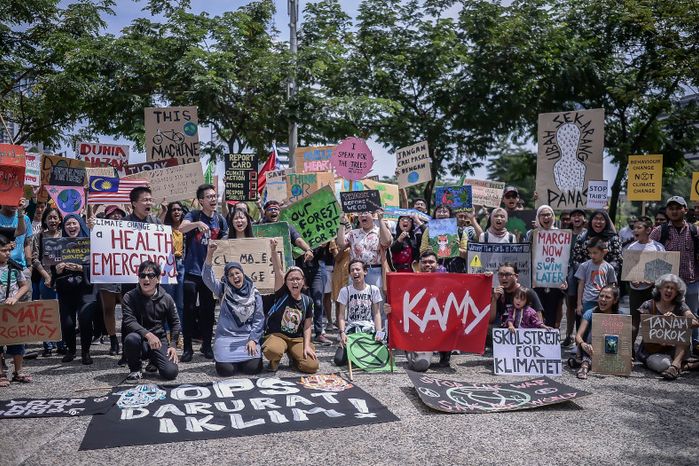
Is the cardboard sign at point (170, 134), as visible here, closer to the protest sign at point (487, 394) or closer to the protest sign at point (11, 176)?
the protest sign at point (11, 176)

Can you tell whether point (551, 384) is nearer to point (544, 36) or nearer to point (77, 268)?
point (77, 268)

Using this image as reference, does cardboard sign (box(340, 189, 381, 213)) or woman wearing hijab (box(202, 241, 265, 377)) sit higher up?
cardboard sign (box(340, 189, 381, 213))

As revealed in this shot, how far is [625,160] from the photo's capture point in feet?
61.8

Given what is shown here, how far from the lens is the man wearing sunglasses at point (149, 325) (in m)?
6.90

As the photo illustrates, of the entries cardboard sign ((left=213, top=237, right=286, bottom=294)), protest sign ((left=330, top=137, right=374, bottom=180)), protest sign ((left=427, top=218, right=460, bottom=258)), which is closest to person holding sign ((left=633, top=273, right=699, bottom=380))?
protest sign ((left=427, top=218, right=460, bottom=258))

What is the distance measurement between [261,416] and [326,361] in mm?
2516

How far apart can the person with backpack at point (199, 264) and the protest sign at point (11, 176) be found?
1970 millimetres

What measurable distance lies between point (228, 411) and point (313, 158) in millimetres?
9295

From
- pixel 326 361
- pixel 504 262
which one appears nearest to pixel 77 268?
pixel 326 361

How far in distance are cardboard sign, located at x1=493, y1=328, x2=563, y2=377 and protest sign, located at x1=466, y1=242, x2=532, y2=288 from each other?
1.04 m

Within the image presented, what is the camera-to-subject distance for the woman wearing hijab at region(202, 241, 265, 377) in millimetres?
7270

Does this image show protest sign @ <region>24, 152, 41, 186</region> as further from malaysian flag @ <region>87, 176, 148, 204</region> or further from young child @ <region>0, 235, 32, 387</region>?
young child @ <region>0, 235, 32, 387</region>

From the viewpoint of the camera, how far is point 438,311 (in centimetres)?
749

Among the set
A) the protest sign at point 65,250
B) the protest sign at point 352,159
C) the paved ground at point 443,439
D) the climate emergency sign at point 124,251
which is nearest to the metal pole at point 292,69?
the protest sign at point 352,159
